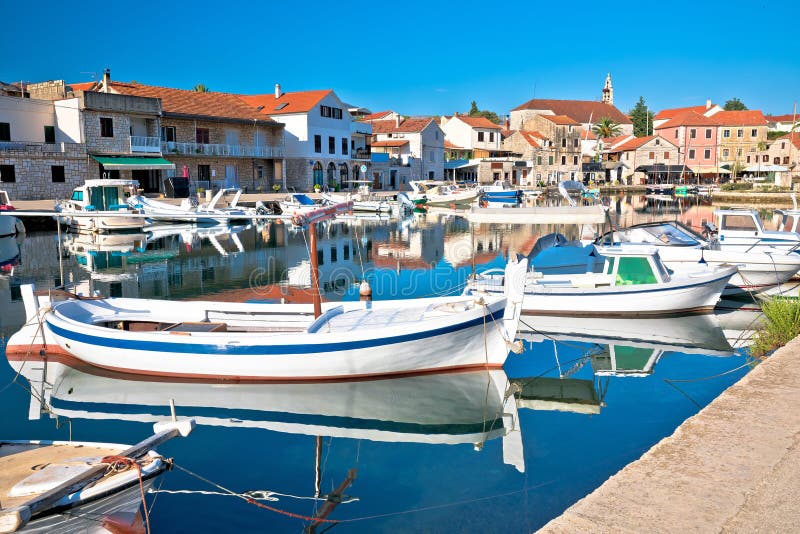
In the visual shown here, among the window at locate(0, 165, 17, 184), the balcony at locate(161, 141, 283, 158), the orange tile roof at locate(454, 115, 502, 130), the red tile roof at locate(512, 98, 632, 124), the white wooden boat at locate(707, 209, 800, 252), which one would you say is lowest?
the white wooden boat at locate(707, 209, 800, 252)

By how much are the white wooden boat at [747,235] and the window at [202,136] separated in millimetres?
40147

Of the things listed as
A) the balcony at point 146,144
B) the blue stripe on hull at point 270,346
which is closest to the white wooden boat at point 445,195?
the balcony at point 146,144

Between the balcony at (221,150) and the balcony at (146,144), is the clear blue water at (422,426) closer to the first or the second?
the balcony at (146,144)

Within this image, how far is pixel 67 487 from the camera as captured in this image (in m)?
5.26

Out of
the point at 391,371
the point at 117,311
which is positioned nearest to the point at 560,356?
the point at 391,371

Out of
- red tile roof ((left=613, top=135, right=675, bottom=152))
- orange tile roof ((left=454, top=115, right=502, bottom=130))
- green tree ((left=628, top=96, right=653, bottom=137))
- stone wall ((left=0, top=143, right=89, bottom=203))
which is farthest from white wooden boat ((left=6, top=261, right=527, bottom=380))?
green tree ((left=628, top=96, right=653, bottom=137))

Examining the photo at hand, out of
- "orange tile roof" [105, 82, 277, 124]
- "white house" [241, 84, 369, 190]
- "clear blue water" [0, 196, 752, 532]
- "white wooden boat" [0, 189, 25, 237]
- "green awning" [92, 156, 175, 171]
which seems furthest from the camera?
"white house" [241, 84, 369, 190]

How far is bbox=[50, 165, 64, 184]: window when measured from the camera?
41.7m

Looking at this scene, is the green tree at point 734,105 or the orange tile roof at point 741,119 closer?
the orange tile roof at point 741,119

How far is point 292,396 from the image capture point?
10758mm

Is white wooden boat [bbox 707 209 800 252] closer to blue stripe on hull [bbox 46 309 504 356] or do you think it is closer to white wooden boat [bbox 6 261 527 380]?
white wooden boat [bbox 6 261 527 380]

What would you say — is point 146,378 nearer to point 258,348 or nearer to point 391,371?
point 258,348

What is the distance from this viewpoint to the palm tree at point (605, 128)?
107 meters

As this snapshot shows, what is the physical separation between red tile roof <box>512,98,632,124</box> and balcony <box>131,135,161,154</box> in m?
74.4
